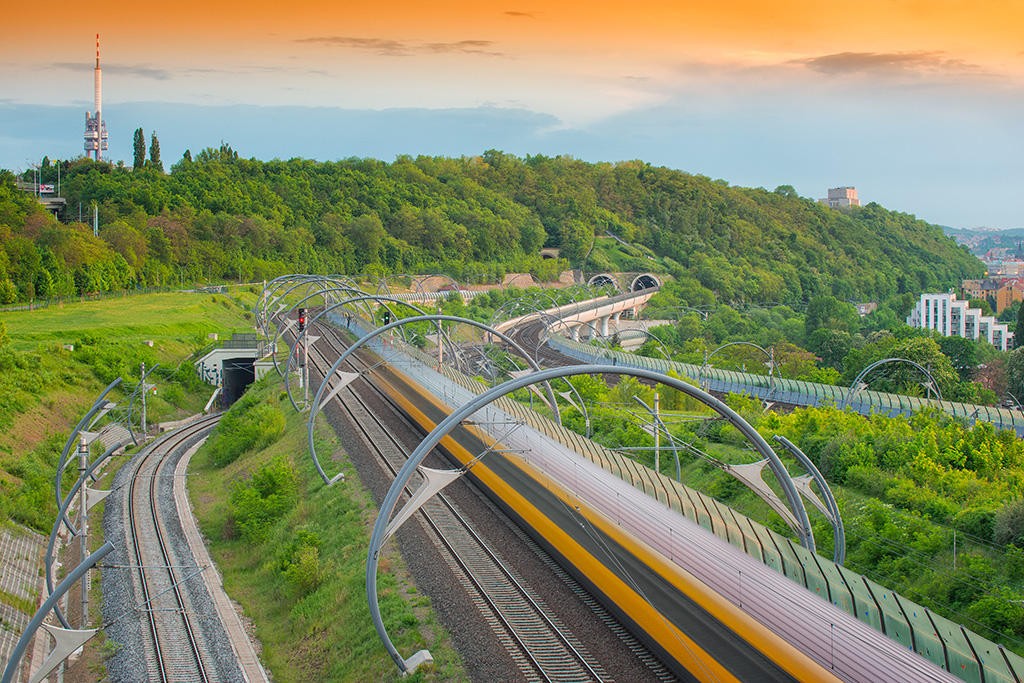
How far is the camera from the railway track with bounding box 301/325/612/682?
13.6 metres

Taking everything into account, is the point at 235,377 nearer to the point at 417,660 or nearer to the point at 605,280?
the point at 417,660

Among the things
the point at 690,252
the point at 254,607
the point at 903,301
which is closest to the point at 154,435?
the point at 254,607

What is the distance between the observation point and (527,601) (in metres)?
16.0

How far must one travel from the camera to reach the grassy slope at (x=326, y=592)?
15.2m

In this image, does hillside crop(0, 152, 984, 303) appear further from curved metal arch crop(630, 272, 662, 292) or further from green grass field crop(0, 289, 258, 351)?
curved metal arch crop(630, 272, 662, 292)

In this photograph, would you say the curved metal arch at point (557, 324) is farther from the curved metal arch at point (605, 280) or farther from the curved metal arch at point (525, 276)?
the curved metal arch at point (605, 280)

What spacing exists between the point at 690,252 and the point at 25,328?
389ft

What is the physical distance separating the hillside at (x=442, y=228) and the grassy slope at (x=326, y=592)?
48.5m

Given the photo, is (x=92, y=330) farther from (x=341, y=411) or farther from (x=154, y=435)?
(x=341, y=411)

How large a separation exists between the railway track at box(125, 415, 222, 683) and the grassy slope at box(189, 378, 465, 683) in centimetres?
117

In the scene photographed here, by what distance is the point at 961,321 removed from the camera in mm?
102625

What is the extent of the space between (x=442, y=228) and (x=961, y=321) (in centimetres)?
7067

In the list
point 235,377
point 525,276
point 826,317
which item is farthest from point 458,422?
point 525,276

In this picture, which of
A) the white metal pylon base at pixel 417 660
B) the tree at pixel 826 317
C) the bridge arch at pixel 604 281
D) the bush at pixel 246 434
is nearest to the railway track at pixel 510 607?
the white metal pylon base at pixel 417 660
